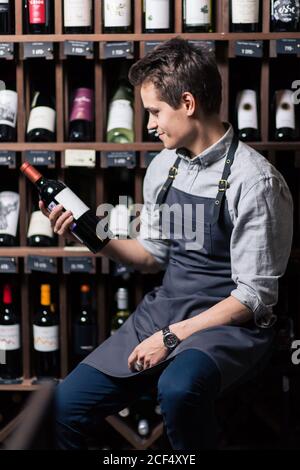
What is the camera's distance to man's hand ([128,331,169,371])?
67.1 inches

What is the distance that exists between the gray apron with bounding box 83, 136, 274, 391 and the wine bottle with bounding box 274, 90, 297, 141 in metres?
0.44

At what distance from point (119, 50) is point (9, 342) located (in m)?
1.04

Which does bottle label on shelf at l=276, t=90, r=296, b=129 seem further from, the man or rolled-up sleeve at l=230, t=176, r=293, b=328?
rolled-up sleeve at l=230, t=176, r=293, b=328

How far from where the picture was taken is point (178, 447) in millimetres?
1569

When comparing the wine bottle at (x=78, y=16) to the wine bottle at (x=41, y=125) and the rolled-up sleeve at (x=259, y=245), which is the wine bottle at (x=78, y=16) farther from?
the rolled-up sleeve at (x=259, y=245)

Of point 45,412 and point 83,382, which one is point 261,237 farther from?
point 45,412

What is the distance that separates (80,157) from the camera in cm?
223

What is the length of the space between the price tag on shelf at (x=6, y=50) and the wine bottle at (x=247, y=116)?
2.50 ft

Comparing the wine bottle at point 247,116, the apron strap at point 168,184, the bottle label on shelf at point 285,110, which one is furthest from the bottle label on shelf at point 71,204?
the bottle label on shelf at point 285,110

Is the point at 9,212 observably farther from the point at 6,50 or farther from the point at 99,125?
the point at 6,50

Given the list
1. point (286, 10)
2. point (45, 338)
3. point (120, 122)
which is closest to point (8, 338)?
point (45, 338)

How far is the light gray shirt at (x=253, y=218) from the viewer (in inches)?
67.8

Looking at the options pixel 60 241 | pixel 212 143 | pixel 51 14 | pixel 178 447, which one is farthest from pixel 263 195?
pixel 51 14

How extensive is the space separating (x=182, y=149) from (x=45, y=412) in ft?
4.25
